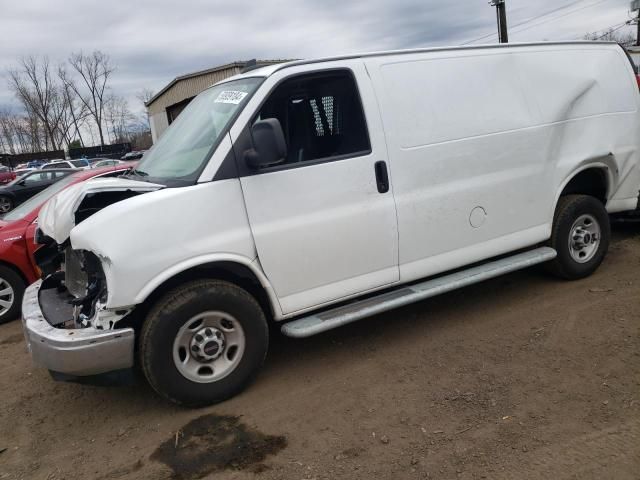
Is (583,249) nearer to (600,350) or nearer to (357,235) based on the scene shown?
(600,350)

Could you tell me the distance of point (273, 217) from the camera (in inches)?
138

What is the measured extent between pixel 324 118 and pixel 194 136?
969 millimetres

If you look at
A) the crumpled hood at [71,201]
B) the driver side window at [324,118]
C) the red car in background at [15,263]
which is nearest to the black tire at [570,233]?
the driver side window at [324,118]

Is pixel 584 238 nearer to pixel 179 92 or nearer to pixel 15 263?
pixel 15 263

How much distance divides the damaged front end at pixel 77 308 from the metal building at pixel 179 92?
1901 centimetres

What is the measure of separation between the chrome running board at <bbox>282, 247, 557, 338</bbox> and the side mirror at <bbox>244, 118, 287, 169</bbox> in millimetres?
1155

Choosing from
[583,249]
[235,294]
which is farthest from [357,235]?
[583,249]

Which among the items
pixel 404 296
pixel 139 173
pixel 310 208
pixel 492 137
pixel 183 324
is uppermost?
pixel 139 173

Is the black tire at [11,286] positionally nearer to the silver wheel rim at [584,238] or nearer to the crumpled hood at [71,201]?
the crumpled hood at [71,201]

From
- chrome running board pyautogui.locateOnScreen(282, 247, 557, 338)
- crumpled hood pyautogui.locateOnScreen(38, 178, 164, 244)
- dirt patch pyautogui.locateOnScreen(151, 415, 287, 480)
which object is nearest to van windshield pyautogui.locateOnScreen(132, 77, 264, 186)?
crumpled hood pyautogui.locateOnScreen(38, 178, 164, 244)

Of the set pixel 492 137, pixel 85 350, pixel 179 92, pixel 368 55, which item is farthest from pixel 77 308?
pixel 179 92

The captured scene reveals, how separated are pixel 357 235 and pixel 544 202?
2010 millimetres

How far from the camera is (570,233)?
4973 millimetres

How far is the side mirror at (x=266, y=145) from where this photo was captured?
10.9 ft
